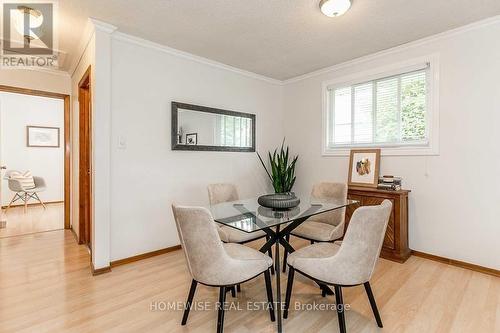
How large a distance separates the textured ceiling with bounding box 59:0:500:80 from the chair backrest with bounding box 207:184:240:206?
5.34 feet

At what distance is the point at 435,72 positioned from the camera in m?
2.73

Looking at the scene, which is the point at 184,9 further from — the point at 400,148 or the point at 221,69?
the point at 400,148

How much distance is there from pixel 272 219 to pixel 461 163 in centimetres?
218

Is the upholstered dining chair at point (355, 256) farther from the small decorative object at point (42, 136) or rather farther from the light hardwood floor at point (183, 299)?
the small decorative object at point (42, 136)

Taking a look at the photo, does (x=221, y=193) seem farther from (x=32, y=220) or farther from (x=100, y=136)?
(x=32, y=220)

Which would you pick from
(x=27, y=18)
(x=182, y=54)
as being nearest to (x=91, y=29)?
(x=27, y=18)

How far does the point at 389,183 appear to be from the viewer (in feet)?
9.70

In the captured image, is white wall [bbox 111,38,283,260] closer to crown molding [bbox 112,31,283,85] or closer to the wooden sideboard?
crown molding [bbox 112,31,283,85]

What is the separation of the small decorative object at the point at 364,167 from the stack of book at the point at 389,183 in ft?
0.22

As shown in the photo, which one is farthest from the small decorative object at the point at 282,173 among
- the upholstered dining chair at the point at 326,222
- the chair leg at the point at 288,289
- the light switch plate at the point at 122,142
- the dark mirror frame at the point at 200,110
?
the chair leg at the point at 288,289

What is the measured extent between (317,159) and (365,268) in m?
2.47

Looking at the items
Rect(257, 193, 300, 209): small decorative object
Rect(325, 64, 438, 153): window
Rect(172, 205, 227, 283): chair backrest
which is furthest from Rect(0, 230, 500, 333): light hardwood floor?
Rect(325, 64, 438, 153): window

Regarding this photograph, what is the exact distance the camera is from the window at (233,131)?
3502mm

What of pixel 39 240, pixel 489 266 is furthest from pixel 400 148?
pixel 39 240
